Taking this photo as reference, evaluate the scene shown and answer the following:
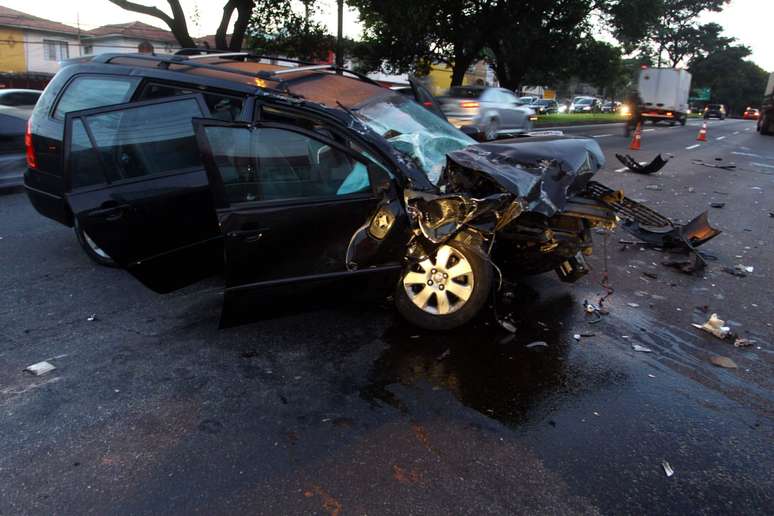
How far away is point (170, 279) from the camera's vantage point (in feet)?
12.4

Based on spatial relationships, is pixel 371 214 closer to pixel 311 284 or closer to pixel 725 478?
pixel 311 284

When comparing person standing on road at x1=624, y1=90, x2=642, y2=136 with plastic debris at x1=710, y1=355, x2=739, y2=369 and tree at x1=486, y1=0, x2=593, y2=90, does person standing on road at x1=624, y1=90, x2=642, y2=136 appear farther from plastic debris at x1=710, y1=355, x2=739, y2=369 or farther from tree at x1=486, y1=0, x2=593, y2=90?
plastic debris at x1=710, y1=355, x2=739, y2=369

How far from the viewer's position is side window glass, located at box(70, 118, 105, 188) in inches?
153

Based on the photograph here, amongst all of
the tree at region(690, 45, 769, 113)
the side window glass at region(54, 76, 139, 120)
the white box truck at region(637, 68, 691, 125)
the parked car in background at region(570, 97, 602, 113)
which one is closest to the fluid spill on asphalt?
the side window glass at region(54, 76, 139, 120)

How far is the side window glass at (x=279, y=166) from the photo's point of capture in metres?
3.34

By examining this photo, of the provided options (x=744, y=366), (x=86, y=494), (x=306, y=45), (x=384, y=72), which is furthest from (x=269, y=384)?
(x=384, y=72)

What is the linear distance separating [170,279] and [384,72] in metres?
27.3

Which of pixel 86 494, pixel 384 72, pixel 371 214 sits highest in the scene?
pixel 384 72

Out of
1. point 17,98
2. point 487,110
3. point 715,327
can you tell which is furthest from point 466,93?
point 715,327

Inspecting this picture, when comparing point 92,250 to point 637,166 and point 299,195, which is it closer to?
point 299,195

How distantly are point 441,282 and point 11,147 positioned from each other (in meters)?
7.87

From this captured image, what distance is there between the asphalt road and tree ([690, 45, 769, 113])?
277 ft

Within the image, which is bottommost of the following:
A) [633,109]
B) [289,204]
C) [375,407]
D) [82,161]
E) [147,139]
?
[375,407]

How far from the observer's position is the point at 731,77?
250 ft
